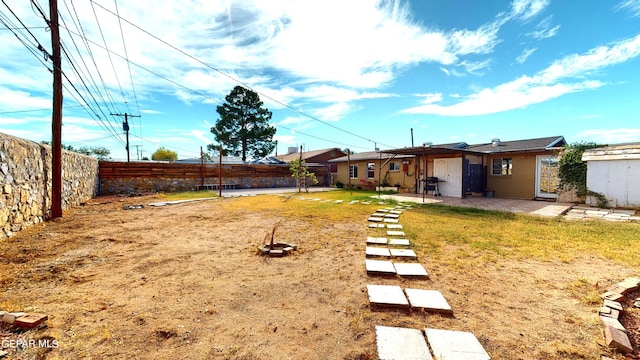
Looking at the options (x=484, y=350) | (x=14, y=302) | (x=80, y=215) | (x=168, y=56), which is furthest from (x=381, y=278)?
(x=168, y=56)

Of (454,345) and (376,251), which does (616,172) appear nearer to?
(376,251)

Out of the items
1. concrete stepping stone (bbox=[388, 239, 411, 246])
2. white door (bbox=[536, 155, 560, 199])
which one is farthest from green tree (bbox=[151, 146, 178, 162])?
white door (bbox=[536, 155, 560, 199])

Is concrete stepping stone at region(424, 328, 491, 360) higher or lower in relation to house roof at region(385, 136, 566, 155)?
lower

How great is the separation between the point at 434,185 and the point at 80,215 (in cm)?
1535

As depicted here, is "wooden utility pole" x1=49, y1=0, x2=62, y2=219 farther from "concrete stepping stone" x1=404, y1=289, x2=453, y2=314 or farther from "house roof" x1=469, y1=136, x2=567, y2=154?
"house roof" x1=469, y1=136, x2=567, y2=154

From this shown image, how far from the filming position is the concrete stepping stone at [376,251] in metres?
4.16

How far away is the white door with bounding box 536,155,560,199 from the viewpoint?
36.0 ft

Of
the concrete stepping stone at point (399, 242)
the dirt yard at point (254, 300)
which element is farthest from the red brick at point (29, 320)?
the concrete stepping stone at point (399, 242)

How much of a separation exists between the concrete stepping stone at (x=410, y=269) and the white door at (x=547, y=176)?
1163 centimetres

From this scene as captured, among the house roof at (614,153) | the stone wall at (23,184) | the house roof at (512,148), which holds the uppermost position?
the house roof at (512,148)

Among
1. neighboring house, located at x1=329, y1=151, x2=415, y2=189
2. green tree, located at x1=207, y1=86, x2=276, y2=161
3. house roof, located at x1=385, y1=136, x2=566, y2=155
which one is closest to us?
house roof, located at x1=385, y1=136, x2=566, y2=155

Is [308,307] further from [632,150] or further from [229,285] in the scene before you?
[632,150]

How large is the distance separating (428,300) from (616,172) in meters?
11.7

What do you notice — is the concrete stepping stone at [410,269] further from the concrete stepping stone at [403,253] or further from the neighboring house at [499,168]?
the neighboring house at [499,168]
